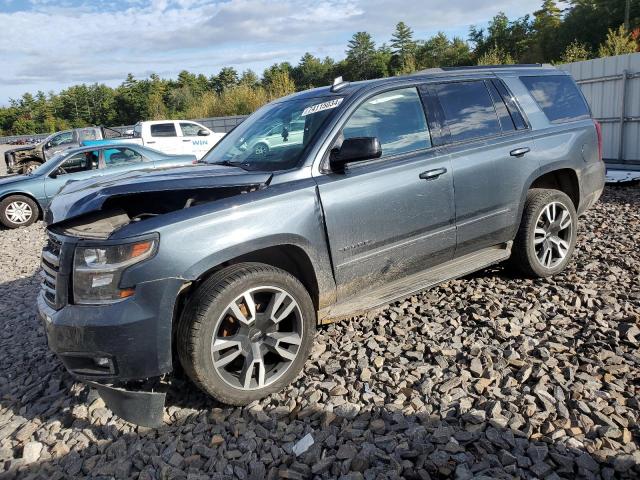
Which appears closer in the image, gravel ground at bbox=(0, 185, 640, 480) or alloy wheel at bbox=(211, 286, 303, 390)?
gravel ground at bbox=(0, 185, 640, 480)

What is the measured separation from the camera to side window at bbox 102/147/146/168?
11.0m

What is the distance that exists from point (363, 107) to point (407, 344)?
173cm

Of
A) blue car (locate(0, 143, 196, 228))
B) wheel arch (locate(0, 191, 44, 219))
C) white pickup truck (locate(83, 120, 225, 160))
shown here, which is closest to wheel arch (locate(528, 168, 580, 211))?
blue car (locate(0, 143, 196, 228))

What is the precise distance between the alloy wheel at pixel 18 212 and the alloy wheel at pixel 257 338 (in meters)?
9.51

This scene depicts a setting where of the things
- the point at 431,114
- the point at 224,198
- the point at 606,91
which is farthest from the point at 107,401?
the point at 606,91

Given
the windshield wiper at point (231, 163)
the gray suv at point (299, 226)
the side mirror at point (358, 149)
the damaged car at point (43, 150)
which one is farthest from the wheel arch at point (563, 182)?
the damaged car at point (43, 150)

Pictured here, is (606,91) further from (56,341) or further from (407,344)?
(56,341)

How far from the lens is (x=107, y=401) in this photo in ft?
9.81

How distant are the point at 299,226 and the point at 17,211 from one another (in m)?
9.67

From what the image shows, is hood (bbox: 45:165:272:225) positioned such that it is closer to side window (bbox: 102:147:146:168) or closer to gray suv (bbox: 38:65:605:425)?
gray suv (bbox: 38:65:605:425)

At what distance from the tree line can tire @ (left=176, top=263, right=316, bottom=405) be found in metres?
47.8

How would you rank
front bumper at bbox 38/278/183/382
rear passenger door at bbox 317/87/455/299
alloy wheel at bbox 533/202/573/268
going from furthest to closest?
alloy wheel at bbox 533/202/573/268, rear passenger door at bbox 317/87/455/299, front bumper at bbox 38/278/183/382

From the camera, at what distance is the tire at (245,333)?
294cm

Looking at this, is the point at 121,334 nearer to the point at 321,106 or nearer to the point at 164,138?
the point at 321,106
